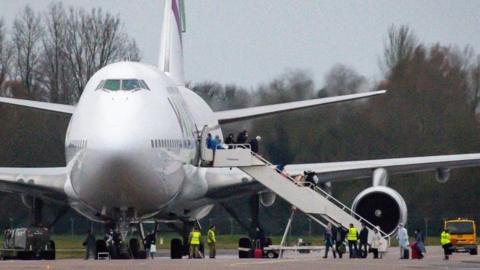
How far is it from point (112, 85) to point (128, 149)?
2259 millimetres

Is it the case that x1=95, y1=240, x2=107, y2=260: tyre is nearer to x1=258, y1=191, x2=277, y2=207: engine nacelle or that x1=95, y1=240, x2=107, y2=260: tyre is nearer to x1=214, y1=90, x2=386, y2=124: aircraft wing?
x1=258, y1=191, x2=277, y2=207: engine nacelle

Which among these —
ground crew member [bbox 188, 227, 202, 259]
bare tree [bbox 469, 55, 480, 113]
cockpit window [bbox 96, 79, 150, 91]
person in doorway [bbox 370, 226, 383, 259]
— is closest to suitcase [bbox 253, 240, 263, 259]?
ground crew member [bbox 188, 227, 202, 259]

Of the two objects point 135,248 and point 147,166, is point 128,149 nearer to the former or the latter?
point 147,166

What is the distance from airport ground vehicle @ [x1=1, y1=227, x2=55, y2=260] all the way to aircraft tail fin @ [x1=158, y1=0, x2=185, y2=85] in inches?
325

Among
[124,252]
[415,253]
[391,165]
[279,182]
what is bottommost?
[124,252]

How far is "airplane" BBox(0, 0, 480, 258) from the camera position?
115 feet

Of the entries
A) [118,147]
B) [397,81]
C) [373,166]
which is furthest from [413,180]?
[118,147]

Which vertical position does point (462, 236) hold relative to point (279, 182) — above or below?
below

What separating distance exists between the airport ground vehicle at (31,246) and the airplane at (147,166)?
3.26 ft

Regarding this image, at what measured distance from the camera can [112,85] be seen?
119 ft

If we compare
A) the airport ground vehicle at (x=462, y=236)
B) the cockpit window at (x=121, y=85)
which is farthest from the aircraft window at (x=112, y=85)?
the airport ground vehicle at (x=462, y=236)

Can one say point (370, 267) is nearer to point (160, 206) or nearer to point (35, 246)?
point (160, 206)

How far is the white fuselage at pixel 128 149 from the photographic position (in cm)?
3475

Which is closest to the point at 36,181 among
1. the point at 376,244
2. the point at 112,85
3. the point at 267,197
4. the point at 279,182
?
the point at 112,85
